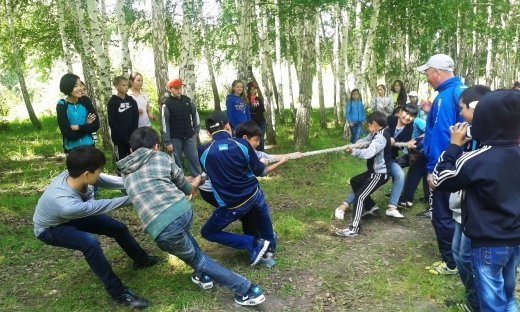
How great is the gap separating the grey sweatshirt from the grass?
883 mm

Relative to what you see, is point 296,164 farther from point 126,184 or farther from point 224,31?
point 224,31

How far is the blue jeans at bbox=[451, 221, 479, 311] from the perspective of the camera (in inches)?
134

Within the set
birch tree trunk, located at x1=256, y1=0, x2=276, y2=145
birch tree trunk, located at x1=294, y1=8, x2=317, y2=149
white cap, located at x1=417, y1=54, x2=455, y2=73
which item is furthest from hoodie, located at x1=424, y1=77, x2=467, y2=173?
birch tree trunk, located at x1=256, y1=0, x2=276, y2=145

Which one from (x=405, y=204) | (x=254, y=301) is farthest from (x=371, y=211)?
(x=254, y=301)

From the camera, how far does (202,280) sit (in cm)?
411

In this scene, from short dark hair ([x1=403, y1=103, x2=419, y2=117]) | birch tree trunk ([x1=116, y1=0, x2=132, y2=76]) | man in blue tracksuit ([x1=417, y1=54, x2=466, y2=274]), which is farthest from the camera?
birch tree trunk ([x1=116, y1=0, x2=132, y2=76])

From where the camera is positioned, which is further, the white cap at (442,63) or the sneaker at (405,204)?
the sneaker at (405,204)

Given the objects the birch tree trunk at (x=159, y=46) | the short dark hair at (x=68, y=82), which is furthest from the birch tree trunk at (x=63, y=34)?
the short dark hair at (x=68, y=82)

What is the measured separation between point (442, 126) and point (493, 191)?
1499mm

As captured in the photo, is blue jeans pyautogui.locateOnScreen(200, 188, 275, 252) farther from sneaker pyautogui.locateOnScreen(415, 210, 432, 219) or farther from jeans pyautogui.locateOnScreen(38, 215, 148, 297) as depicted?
sneaker pyautogui.locateOnScreen(415, 210, 432, 219)

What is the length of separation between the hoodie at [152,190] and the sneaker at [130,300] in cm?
65

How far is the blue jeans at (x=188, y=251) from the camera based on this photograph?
356 cm

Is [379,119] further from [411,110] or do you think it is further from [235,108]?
[235,108]

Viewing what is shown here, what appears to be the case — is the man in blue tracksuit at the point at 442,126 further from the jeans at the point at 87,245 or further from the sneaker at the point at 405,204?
the jeans at the point at 87,245
